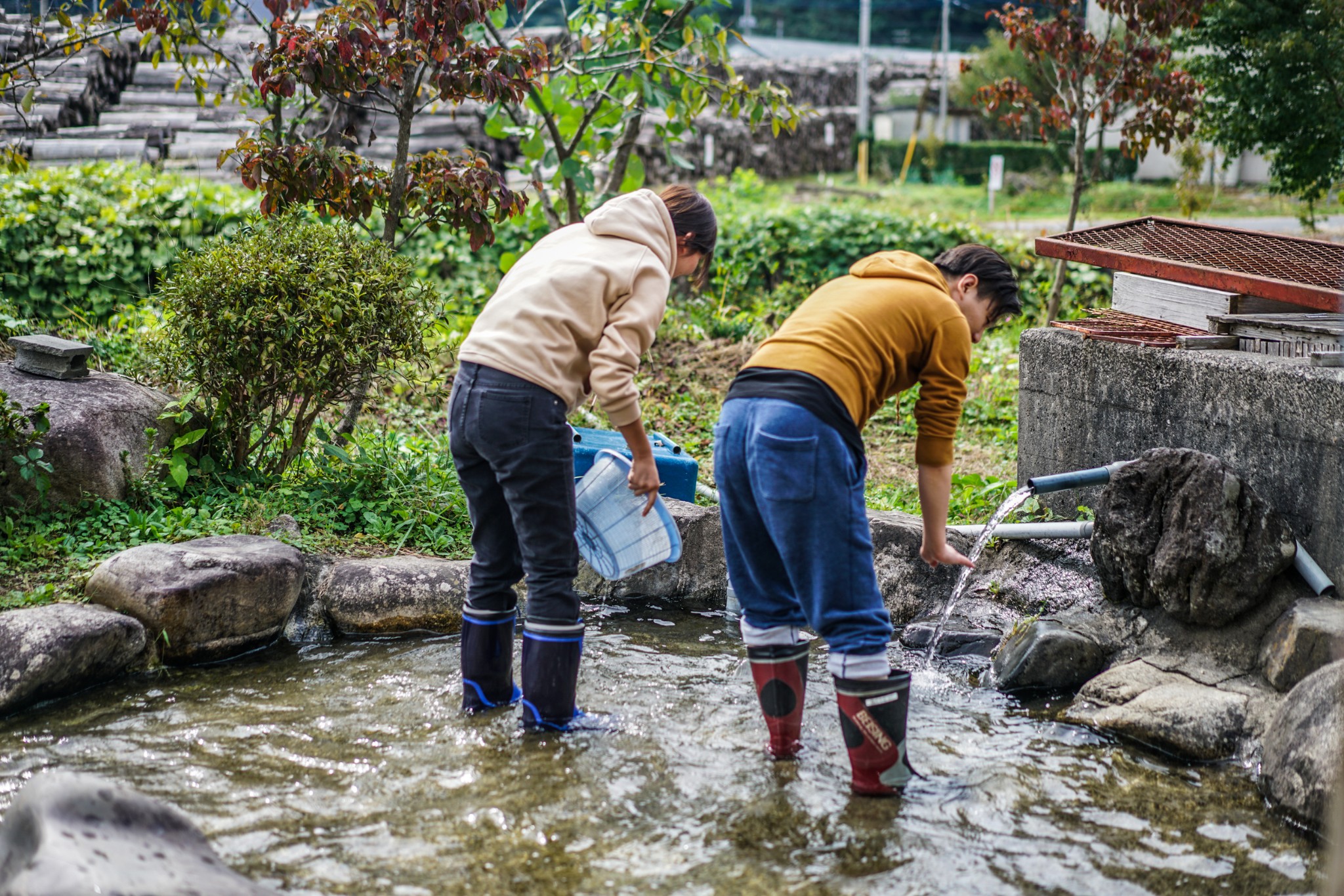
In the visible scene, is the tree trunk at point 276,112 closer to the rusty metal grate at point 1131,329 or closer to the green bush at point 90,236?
the green bush at point 90,236

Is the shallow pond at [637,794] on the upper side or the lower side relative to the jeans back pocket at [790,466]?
lower

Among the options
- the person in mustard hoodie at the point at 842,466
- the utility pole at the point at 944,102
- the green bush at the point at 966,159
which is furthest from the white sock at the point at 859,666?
the utility pole at the point at 944,102

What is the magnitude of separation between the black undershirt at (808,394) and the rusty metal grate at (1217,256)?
77.7 inches

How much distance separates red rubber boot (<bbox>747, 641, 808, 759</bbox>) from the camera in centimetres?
328

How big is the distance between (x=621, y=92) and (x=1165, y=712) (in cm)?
522

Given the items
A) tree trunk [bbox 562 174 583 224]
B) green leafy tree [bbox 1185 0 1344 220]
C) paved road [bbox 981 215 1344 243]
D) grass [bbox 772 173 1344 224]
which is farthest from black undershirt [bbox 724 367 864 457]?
grass [bbox 772 173 1344 224]

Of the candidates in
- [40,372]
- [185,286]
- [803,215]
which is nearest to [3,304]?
[40,372]

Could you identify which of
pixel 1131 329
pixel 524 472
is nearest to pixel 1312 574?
pixel 1131 329

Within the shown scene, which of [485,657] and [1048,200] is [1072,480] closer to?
[485,657]

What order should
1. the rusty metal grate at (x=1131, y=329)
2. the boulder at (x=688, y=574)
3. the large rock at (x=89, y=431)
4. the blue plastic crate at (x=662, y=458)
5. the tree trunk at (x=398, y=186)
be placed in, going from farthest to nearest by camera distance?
the tree trunk at (x=398, y=186)
the boulder at (x=688, y=574)
the large rock at (x=89, y=431)
the rusty metal grate at (x=1131, y=329)
the blue plastic crate at (x=662, y=458)

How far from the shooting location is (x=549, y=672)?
3377 millimetres

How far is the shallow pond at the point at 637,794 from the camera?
267 cm

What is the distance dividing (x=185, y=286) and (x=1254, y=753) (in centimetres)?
451

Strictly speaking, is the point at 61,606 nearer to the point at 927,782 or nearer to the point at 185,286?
the point at 185,286
